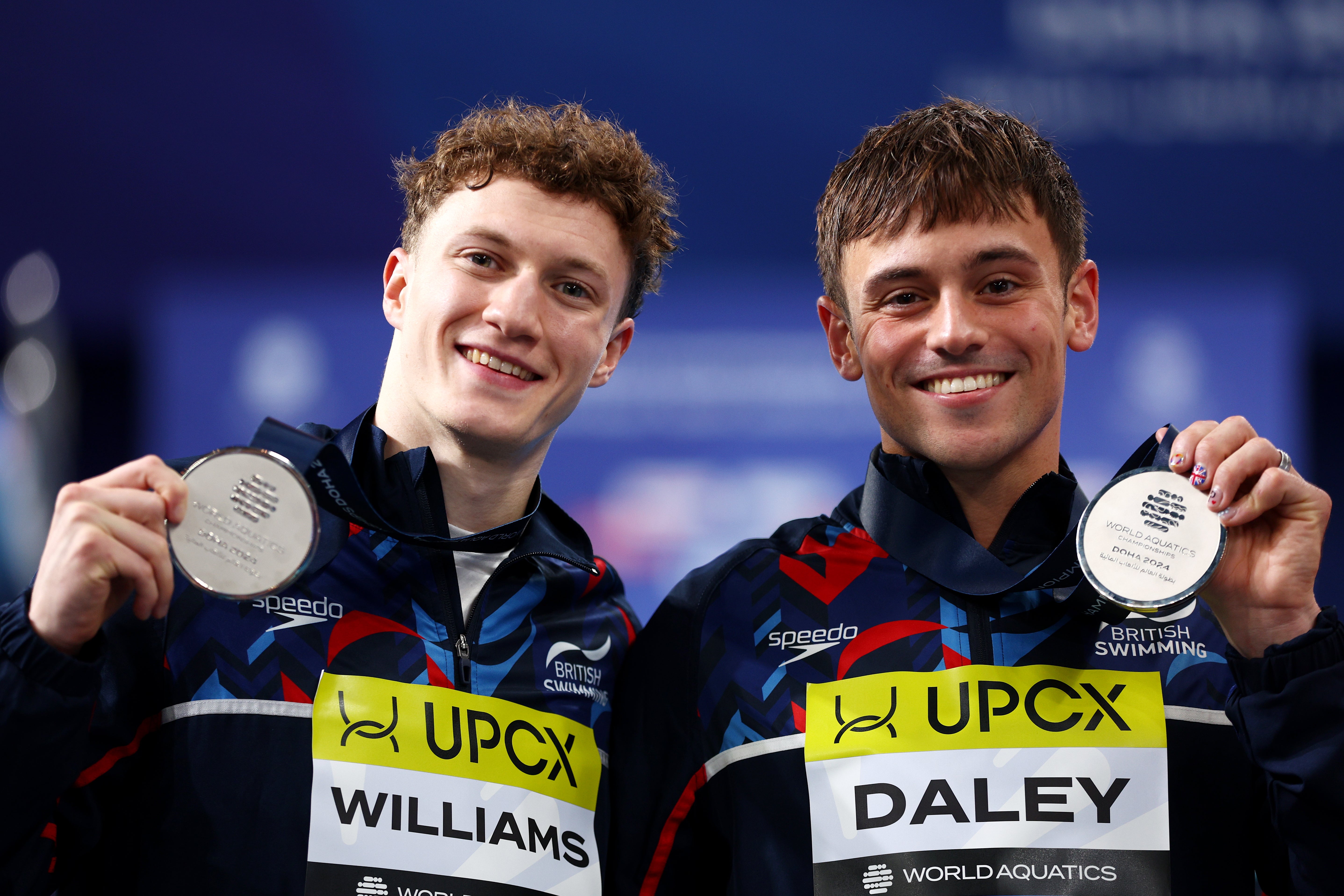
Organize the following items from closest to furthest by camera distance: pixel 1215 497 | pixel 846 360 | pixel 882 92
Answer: pixel 1215 497 → pixel 846 360 → pixel 882 92

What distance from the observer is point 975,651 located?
79.7 inches

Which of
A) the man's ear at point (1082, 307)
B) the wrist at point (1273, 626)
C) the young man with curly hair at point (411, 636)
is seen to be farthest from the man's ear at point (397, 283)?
the wrist at point (1273, 626)

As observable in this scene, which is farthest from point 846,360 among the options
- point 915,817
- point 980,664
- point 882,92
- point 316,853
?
point 882,92

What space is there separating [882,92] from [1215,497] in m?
4.05

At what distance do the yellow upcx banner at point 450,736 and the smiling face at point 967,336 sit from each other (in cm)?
81

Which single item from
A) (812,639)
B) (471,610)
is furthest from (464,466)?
(812,639)

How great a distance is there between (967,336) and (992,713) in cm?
61

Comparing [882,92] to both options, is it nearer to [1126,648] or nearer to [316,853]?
[1126,648]

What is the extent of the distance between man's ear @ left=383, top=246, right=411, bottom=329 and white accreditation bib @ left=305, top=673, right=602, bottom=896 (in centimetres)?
78

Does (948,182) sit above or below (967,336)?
above

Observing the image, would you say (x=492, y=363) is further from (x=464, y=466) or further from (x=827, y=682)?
(x=827, y=682)

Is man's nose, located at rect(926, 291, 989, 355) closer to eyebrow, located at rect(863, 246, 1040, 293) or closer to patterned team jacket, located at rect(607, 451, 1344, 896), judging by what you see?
eyebrow, located at rect(863, 246, 1040, 293)

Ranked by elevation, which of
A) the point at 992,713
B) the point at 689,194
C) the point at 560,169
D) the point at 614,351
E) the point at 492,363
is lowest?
the point at 992,713

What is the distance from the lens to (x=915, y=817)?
76.0 inches
